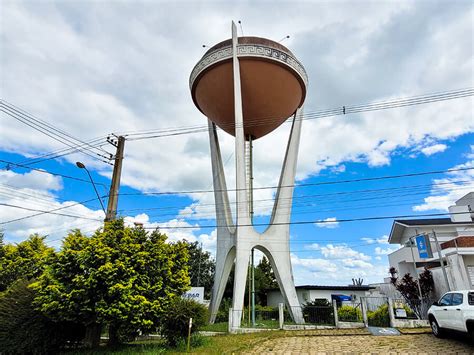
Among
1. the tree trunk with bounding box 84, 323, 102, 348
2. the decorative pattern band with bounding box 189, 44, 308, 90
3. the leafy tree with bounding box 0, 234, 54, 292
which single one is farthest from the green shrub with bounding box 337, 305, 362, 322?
the leafy tree with bounding box 0, 234, 54, 292

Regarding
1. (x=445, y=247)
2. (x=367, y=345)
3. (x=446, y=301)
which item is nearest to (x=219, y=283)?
(x=367, y=345)

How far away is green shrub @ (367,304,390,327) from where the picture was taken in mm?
14058

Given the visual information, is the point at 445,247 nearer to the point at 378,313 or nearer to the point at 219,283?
the point at 378,313

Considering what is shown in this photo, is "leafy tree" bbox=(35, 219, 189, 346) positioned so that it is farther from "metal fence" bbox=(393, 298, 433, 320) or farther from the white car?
"metal fence" bbox=(393, 298, 433, 320)

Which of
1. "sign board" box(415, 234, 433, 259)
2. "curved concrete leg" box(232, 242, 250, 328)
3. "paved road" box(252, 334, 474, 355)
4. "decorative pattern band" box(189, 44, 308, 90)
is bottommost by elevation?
"paved road" box(252, 334, 474, 355)

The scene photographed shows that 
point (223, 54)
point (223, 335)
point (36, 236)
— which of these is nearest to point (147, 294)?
point (223, 335)

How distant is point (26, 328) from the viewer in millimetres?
11656

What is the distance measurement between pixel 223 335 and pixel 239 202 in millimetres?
6702

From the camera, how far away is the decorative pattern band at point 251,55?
59.0ft

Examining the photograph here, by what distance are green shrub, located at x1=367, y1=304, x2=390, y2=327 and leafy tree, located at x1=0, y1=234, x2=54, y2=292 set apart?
1736 centimetres

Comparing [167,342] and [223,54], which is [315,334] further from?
[223,54]

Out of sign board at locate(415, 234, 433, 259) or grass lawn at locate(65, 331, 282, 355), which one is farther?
sign board at locate(415, 234, 433, 259)

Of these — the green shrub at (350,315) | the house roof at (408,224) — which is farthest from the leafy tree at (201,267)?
the green shrub at (350,315)

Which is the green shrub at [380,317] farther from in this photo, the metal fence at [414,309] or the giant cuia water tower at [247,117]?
the giant cuia water tower at [247,117]
